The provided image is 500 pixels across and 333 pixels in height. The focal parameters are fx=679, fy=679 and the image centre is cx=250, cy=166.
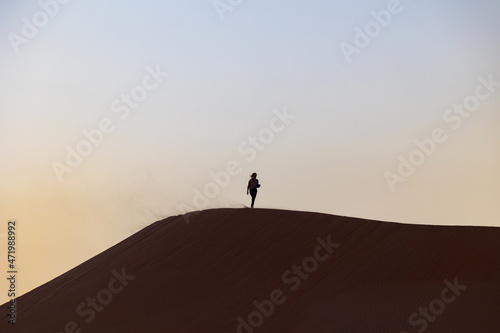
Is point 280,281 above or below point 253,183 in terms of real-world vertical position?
below

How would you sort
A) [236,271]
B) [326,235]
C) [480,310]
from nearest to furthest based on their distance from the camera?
[480,310]
[236,271]
[326,235]

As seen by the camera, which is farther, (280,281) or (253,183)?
(253,183)

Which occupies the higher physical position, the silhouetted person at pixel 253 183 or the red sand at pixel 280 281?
the silhouetted person at pixel 253 183

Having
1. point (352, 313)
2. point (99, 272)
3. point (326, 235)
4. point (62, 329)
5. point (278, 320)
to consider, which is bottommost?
point (352, 313)

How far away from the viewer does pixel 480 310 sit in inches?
504

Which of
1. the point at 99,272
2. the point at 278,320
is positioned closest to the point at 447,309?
the point at 278,320

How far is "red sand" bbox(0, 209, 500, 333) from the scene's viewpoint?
13289 mm

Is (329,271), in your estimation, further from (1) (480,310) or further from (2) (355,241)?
(1) (480,310)

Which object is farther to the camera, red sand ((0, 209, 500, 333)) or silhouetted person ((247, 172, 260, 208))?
silhouetted person ((247, 172, 260, 208))

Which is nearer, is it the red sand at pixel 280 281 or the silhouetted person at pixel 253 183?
the red sand at pixel 280 281

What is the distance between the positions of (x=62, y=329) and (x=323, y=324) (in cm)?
596

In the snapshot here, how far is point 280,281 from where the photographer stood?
51.3 ft

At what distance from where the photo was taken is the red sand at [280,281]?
13289mm

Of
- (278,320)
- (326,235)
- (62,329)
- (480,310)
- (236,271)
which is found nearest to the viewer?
(480,310)
